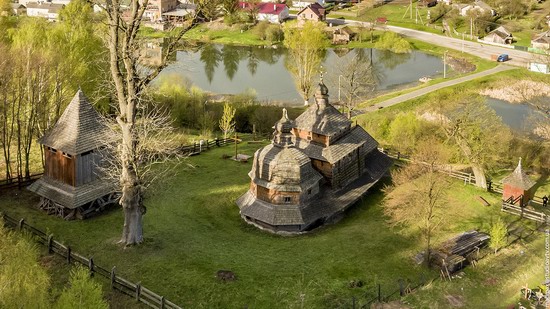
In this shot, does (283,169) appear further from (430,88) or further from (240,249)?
(430,88)

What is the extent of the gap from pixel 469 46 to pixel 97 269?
265ft

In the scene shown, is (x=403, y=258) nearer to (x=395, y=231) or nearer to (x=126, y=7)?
(x=395, y=231)

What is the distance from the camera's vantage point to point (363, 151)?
3778 centimetres

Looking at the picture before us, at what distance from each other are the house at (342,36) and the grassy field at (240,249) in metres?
66.3

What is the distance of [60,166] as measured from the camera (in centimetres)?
3225

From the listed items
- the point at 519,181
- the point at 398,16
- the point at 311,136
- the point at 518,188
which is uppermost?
the point at 398,16

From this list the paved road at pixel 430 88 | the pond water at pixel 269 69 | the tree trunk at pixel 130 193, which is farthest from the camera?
the pond water at pixel 269 69

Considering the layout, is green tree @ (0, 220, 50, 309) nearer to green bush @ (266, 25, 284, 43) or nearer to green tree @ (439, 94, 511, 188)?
green tree @ (439, 94, 511, 188)

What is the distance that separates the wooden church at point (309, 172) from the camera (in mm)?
32000

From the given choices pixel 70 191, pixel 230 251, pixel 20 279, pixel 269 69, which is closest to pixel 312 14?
pixel 269 69

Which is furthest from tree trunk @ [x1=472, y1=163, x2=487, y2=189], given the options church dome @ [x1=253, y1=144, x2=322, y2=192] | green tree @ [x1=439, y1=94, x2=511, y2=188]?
church dome @ [x1=253, y1=144, x2=322, y2=192]

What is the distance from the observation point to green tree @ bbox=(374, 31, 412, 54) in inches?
3703

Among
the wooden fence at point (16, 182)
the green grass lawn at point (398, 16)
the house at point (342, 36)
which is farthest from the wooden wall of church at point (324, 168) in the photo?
the green grass lawn at point (398, 16)

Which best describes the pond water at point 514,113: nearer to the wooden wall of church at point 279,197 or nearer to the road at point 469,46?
the road at point 469,46
